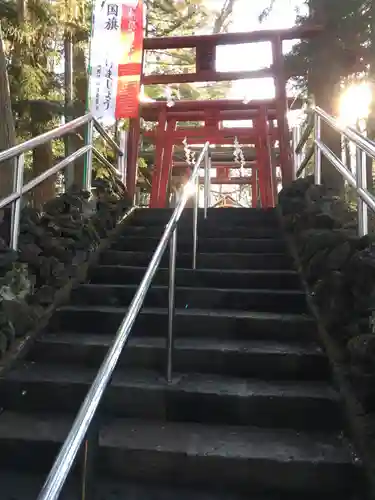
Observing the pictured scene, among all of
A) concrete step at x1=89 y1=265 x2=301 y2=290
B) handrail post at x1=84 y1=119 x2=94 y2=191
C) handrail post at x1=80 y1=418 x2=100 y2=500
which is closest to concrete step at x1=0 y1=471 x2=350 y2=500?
handrail post at x1=80 y1=418 x2=100 y2=500

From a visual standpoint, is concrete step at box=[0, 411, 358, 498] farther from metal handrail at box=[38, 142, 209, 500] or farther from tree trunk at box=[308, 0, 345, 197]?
tree trunk at box=[308, 0, 345, 197]

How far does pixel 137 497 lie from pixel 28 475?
54 centimetres

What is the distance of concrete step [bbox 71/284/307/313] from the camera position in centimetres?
348

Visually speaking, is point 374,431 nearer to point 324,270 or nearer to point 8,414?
point 324,270

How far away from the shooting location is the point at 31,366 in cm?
296

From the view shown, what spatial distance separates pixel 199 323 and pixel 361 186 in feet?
4.20

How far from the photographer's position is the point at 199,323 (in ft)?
10.6

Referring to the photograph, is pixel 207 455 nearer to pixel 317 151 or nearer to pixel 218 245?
pixel 218 245

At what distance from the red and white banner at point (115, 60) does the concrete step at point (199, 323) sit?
3.32 meters

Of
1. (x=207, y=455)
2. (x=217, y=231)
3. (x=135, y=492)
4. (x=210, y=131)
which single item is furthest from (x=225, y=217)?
(x=135, y=492)

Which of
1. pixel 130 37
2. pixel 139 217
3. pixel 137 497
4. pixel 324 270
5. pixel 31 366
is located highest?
pixel 130 37

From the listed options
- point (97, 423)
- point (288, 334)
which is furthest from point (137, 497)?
point (288, 334)

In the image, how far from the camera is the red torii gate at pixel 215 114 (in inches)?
236

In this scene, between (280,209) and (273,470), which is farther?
(280,209)
